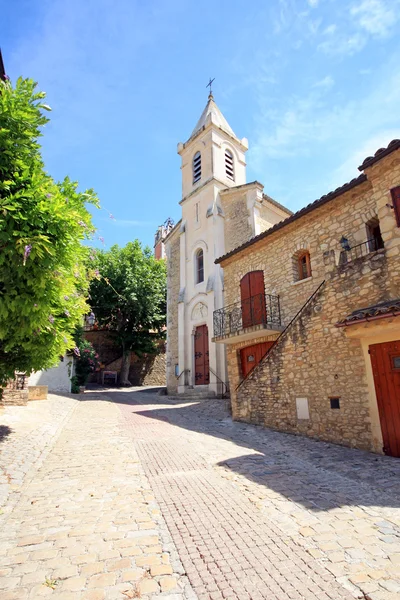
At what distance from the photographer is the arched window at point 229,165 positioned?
2062 cm

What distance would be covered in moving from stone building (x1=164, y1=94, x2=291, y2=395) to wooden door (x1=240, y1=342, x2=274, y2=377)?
12.6 feet

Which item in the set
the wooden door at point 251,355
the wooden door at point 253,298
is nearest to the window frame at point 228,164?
the wooden door at point 253,298

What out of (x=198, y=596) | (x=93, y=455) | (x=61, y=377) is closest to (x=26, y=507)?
(x=93, y=455)

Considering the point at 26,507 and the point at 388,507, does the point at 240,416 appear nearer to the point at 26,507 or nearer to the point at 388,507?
the point at 388,507

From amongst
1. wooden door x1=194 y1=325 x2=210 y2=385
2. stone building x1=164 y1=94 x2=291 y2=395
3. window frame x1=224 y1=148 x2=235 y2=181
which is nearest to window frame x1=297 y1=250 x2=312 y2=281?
stone building x1=164 y1=94 x2=291 y2=395

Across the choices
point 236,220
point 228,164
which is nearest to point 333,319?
point 236,220

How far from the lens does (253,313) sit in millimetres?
11766

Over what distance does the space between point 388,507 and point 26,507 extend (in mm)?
4347

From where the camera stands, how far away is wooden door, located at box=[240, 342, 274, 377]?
11.7 metres

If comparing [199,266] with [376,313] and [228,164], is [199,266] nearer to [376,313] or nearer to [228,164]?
[228,164]

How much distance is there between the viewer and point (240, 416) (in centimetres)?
979

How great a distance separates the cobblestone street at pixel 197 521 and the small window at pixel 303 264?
520 centimetres

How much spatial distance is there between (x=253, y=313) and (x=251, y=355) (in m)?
1.60

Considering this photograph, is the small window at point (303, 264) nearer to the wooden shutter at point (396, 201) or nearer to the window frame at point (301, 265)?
the window frame at point (301, 265)
